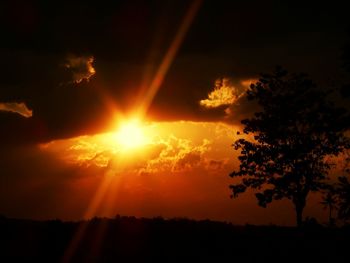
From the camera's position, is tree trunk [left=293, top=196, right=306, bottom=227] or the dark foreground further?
tree trunk [left=293, top=196, right=306, bottom=227]

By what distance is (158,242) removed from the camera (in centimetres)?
2508

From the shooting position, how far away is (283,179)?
136ft

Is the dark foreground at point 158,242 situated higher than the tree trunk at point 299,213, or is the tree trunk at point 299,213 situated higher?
→ the tree trunk at point 299,213

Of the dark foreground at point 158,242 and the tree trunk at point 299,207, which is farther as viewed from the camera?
the tree trunk at point 299,207

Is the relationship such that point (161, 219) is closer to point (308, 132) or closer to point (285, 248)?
point (285, 248)

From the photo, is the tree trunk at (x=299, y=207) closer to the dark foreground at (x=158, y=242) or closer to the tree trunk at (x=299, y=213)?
the tree trunk at (x=299, y=213)

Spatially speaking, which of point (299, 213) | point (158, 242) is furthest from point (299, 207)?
point (158, 242)

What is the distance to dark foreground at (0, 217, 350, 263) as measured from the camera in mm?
22781

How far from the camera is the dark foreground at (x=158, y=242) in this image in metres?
22.8

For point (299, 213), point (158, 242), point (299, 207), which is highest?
point (299, 207)

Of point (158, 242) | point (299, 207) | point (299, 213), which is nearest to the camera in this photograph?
point (158, 242)

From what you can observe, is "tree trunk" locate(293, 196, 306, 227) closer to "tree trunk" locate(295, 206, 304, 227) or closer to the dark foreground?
"tree trunk" locate(295, 206, 304, 227)

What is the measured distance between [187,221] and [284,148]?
14.0m

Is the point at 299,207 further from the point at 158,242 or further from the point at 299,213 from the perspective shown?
the point at 158,242
